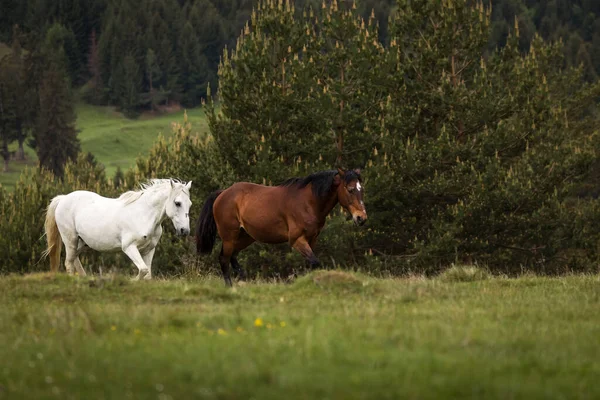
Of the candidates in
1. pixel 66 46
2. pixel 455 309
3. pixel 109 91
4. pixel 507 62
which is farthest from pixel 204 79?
pixel 455 309

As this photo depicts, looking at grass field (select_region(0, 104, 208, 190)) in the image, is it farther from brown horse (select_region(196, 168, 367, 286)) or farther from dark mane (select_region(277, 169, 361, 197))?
dark mane (select_region(277, 169, 361, 197))

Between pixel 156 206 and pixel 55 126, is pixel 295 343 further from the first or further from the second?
pixel 55 126

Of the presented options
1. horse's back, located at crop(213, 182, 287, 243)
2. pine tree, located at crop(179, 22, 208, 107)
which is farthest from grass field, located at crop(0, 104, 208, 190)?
Result: horse's back, located at crop(213, 182, 287, 243)

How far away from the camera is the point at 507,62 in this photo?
1384 inches

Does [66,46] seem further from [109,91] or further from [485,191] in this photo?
[485,191]

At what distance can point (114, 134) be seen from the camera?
111500 mm

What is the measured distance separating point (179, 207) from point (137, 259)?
1.18m

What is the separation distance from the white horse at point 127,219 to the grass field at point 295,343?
340 centimetres

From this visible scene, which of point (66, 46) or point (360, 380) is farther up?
point (360, 380)

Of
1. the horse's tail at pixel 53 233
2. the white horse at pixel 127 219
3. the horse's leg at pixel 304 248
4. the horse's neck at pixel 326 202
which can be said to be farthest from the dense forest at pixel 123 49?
the horse's neck at pixel 326 202

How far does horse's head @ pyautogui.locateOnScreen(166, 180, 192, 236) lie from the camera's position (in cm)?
1470

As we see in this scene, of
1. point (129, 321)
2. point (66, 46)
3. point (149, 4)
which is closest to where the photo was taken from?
point (129, 321)

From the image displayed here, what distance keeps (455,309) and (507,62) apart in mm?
27418

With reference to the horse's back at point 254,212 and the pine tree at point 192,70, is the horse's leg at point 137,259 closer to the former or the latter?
the horse's back at point 254,212
